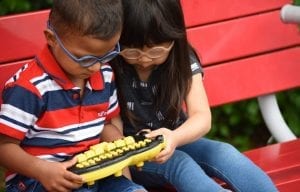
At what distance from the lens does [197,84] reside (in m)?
2.36

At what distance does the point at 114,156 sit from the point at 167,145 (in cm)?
22

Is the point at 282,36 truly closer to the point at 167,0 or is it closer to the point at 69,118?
the point at 167,0

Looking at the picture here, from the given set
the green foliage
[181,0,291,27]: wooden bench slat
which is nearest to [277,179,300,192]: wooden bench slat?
[181,0,291,27]: wooden bench slat

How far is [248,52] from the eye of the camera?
9.46 feet

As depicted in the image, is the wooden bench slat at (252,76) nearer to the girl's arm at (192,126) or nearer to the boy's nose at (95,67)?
the girl's arm at (192,126)

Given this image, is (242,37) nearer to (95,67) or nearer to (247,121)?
(247,121)

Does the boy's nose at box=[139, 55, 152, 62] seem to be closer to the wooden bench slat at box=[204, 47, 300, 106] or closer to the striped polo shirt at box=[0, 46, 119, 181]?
the striped polo shirt at box=[0, 46, 119, 181]

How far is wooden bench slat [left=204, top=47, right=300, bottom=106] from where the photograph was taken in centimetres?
283

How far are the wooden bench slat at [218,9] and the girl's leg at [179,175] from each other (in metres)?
0.70

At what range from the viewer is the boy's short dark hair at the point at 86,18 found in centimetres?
189

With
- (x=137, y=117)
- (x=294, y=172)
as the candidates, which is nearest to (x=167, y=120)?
(x=137, y=117)

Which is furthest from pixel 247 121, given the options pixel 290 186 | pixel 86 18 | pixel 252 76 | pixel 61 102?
pixel 86 18

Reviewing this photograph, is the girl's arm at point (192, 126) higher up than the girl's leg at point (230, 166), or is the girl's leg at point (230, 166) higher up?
the girl's arm at point (192, 126)

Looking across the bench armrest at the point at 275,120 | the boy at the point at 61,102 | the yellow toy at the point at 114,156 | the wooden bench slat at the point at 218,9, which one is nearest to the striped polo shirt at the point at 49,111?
the boy at the point at 61,102
